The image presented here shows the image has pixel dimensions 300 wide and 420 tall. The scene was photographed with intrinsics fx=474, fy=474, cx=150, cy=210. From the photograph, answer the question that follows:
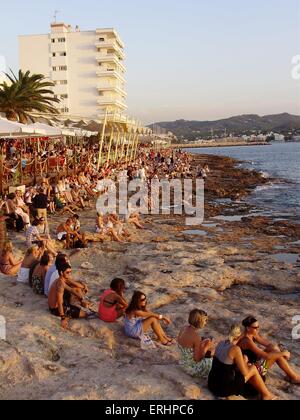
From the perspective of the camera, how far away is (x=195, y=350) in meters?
5.86

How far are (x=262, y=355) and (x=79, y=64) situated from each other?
219ft

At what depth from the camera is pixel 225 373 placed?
17.4ft

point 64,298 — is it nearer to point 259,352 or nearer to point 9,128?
point 259,352

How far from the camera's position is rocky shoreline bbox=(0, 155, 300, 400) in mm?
5395

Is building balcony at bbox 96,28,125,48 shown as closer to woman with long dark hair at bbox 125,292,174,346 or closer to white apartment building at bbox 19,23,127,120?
white apartment building at bbox 19,23,127,120

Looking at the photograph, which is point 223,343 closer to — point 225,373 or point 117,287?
point 225,373

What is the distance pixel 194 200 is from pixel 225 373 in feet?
62.9

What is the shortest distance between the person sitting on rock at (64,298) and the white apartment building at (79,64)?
198ft

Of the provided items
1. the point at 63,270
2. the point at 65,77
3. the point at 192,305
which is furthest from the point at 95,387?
the point at 65,77

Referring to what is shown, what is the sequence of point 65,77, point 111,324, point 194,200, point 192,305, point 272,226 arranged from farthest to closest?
point 65,77 < point 194,200 < point 272,226 < point 192,305 < point 111,324

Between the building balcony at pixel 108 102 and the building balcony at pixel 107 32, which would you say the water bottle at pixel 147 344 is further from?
the building balcony at pixel 107 32

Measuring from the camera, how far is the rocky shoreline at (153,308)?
5.39 metres

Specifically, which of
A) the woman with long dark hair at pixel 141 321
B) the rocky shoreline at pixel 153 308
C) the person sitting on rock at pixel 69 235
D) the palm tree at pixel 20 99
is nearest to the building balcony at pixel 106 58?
the palm tree at pixel 20 99

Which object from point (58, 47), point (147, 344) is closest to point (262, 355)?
point (147, 344)
